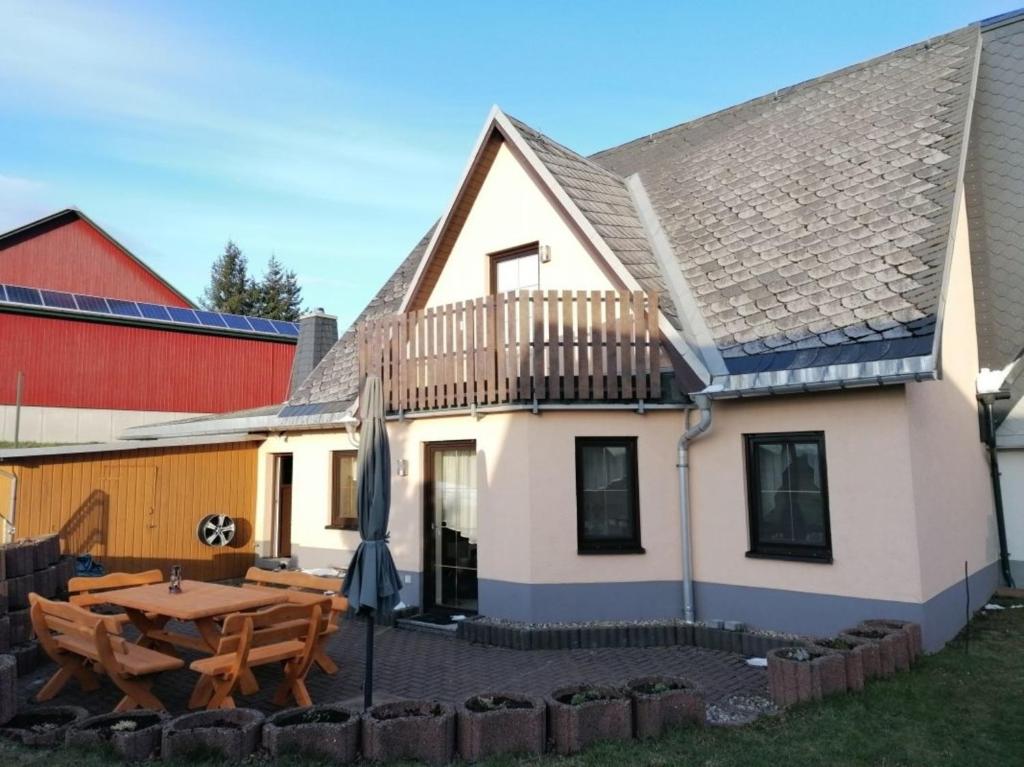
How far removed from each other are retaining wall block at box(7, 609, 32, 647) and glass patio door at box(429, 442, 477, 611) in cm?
498

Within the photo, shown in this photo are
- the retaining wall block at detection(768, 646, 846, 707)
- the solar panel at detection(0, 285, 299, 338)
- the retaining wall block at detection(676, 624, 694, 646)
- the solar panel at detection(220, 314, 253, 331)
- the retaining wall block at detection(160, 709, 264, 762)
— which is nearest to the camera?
the retaining wall block at detection(160, 709, 264, 762)

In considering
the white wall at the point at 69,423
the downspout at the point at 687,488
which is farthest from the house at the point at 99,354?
the downspout at the point at 687,488

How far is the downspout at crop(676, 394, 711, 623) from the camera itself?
363 inches

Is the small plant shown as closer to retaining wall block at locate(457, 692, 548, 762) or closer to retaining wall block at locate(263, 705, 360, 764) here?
retaining wall block at locate(457, 692, 548, 762)

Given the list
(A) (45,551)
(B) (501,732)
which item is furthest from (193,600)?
(B) (501,732)

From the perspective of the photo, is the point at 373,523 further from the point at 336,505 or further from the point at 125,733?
the point at 336,505

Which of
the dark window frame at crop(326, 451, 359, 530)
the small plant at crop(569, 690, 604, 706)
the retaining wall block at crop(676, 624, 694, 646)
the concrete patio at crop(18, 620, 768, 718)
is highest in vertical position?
the dark window frame at crop(326, 451, 359, 530)

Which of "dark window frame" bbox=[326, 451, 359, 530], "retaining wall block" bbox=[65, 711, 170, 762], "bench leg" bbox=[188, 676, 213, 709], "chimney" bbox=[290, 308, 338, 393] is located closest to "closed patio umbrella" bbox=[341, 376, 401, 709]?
"bench leg" bbox=[188, 676, 213, 709]

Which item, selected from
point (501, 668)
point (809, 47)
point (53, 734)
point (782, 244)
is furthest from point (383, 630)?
point (809, 47)

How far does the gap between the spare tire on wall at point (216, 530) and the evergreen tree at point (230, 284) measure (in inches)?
1912

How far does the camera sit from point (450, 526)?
421 inches

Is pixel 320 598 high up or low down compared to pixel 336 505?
down

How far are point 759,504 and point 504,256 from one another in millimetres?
5433

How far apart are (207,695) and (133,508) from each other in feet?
25.3
